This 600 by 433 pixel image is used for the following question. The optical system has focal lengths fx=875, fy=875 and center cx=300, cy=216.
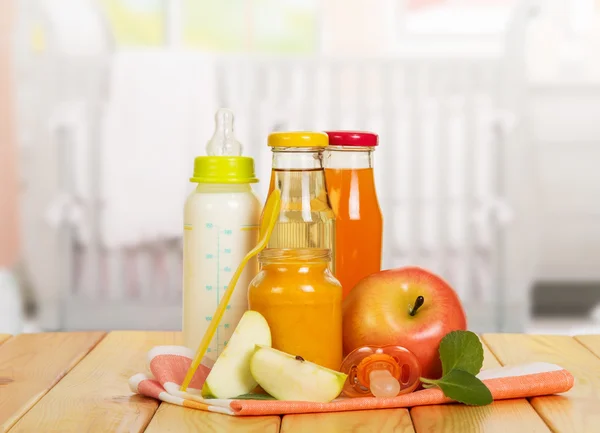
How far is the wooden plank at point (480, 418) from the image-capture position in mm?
634

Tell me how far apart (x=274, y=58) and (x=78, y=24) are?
3.66 feet

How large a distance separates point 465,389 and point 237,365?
0.60 feet

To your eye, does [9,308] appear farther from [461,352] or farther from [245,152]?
[461,352]

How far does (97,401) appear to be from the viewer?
71cm

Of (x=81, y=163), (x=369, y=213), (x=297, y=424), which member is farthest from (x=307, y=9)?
(x=297, y=424)

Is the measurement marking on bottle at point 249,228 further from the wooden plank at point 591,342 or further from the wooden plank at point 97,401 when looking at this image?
the wooden plank at point 591,342

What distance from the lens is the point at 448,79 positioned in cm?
254

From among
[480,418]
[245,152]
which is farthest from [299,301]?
[245,152]

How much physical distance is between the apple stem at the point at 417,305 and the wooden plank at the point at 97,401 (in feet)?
0.79

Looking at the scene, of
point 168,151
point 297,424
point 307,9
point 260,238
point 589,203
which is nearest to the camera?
point 297,424

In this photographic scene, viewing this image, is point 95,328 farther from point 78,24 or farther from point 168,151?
point 78,24

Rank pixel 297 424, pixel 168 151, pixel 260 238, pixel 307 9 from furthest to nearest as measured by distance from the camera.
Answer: pixel 307 9 → pixel 168 151 → pixel 260 238 → pixel 297 424

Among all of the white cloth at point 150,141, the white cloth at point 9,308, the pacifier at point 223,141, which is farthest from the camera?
the white cloth at point 150,141

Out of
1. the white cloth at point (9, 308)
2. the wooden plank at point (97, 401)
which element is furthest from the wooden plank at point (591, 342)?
the white cloth at point (9, 308)
